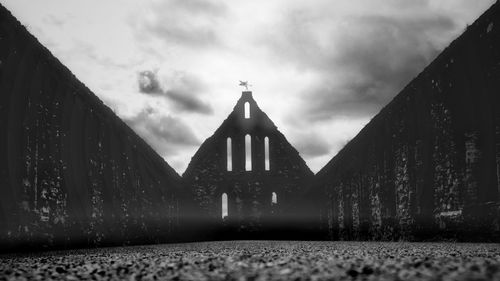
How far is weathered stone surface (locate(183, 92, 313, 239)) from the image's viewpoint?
28188mm

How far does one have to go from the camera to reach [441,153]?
43.9 ft

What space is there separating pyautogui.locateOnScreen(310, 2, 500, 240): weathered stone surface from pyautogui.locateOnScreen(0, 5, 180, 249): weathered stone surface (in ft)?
27.0

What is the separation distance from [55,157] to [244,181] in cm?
1730

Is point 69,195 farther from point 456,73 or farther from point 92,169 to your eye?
→ point 456,73

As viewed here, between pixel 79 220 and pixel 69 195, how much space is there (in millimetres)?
855

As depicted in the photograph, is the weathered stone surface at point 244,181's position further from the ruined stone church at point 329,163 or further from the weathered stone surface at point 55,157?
the weathered stone surface at point 55,157

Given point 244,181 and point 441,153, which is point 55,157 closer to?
point 441,153

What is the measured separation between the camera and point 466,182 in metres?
12.1

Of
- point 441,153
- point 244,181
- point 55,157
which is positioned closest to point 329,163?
point 244,181

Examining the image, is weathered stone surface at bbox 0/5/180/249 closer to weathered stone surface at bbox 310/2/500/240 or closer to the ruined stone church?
the ruined stone church

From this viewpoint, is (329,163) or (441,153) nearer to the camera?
(441,153)

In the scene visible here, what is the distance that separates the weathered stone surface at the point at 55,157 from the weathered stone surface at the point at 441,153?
8.24 meters

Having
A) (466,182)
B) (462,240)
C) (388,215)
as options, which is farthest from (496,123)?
(388,215)

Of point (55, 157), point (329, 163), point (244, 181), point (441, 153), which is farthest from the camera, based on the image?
point (244, 181)
